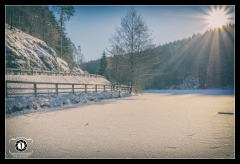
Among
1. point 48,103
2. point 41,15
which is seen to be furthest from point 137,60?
point 41,15

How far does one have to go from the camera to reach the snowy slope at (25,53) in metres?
22.6

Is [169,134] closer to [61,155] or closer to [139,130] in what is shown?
[139,130]

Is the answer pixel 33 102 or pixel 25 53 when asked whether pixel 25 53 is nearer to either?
pixel 25 53

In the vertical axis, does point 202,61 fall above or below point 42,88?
above

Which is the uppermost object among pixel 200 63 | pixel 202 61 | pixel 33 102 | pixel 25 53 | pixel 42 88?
pixel 202 61

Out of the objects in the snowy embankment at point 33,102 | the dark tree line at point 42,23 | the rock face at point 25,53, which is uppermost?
Result: the dark tree line at point 42,23

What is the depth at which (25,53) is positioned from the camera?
25.1 m

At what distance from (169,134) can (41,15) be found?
159 feet

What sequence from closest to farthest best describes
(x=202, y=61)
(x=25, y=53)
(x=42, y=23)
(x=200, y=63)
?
(x=25, y=53) → (x=42, y=23) → (x=202, y=61) → (x=200, y=63)

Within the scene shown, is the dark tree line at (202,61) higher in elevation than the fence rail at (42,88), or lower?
higher

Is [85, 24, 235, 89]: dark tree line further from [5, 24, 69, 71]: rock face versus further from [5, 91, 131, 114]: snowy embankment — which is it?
[5, 91, 131, 114]: snowy embankment

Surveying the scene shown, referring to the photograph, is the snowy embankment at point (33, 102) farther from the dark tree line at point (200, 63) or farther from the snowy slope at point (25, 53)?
the dark tree line at point (200, 63)

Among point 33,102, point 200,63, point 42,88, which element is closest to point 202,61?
point 200,63

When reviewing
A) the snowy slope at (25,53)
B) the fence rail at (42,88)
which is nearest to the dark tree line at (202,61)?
the fence rail at (42,88)
